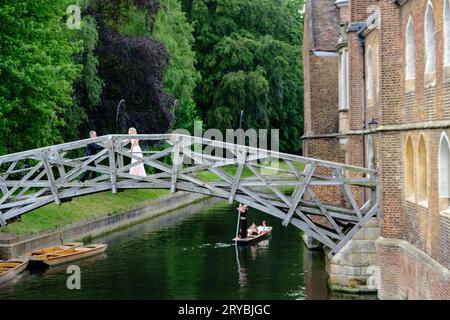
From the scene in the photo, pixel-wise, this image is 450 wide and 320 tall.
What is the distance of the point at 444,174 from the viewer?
1417 cm

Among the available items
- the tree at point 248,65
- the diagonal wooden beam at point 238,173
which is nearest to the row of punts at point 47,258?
the diagonal wooden beam at point 238,173

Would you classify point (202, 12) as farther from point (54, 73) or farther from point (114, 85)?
point (54, 73)

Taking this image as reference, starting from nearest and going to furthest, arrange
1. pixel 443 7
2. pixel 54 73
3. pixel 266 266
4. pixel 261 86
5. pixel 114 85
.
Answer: pixel 443 7
pixel 266 266
pixel 54 73
pixel 114 85
pixel 261 86

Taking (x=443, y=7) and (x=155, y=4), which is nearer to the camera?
(x=443, y=7)

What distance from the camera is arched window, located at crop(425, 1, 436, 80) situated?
589 inches

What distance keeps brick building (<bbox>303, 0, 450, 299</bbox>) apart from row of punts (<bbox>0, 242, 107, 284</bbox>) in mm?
7911

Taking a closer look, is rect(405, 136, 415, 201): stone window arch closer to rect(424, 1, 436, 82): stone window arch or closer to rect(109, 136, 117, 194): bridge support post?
rect(424, 1, 436, 82): stone window arch

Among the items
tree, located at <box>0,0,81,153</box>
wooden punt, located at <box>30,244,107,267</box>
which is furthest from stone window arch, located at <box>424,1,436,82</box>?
tree, located at <box>0,0,81,153</box>

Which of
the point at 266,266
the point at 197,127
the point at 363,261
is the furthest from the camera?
the point at 197,127

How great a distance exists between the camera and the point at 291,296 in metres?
18.5

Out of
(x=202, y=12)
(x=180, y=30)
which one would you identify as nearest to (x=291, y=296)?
→ (x=180, y=30)

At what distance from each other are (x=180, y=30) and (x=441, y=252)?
33353mm

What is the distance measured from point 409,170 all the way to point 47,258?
34.1 feet

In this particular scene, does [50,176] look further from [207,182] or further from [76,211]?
[76,211]
